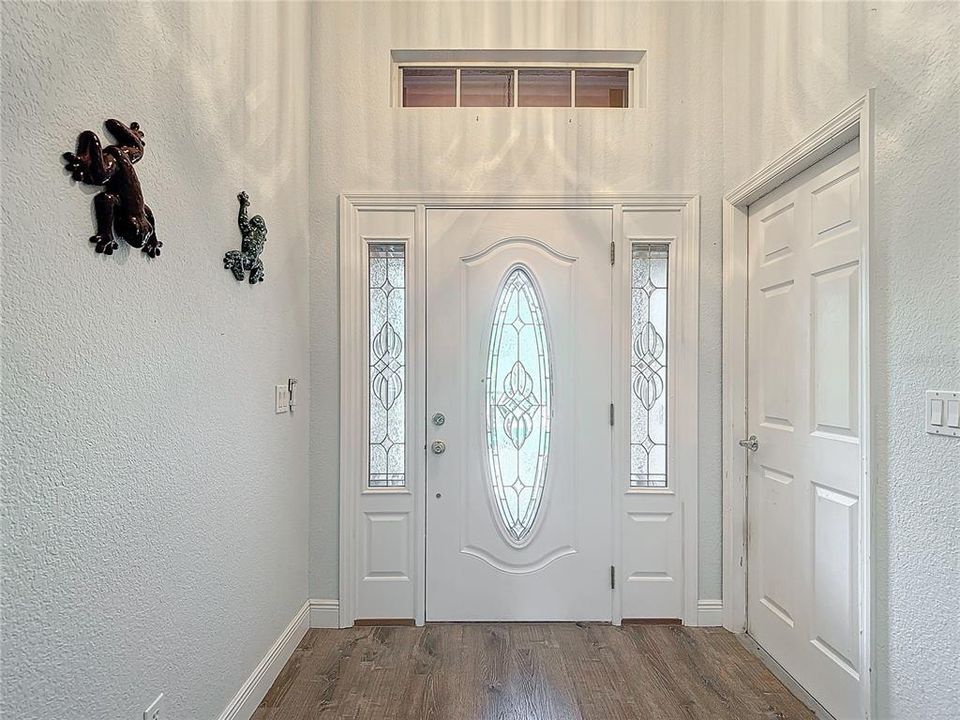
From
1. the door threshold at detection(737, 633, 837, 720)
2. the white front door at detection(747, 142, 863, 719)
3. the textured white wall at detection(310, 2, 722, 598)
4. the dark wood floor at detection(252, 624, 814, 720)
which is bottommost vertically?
the dark wood floor at detection(252, 624, 814, 720)

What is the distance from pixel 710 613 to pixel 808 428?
107 centimetres

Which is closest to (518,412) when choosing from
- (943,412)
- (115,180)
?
(943,412)

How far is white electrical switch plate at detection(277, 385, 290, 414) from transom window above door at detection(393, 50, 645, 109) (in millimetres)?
1469

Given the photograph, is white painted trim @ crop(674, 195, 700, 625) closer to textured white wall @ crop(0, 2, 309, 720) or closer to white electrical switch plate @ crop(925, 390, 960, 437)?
white electrical switch plate @ crop(925, 390, 960, 437)

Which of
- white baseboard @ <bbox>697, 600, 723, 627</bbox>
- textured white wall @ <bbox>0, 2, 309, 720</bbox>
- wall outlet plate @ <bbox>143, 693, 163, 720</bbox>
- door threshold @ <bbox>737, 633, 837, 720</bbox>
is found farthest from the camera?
white baseboard @ <bbox>697, 600, 723, 627</bbox>

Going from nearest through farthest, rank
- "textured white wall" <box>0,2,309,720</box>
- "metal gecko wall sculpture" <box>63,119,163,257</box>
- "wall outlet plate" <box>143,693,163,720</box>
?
1. "textured white wall" <box>0,2,309,720</box>
2. "metal gecko wall sculpture" <box>63,119,163,257</box>
3. "wall outlet plate" <box>143,693,163,720</box>

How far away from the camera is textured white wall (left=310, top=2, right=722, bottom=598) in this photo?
99.3 inches

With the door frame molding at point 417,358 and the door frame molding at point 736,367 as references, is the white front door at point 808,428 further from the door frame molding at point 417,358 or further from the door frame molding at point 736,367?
the door frame molding at point 417,358

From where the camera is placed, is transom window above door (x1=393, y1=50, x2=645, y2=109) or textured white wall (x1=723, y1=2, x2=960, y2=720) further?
transom window above door (x1=393, y1=50, x2=645, y2=109)

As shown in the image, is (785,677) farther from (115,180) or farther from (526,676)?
(115,180)

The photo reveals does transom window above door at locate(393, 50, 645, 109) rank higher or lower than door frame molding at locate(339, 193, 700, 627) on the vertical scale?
higher

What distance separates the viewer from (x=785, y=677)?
6.81 feet

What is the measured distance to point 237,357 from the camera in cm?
178

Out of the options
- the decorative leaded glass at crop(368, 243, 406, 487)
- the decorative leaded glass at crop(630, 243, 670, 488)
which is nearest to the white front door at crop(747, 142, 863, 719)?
the decorative leaded glass at crop(630, 243, 670, 488)
